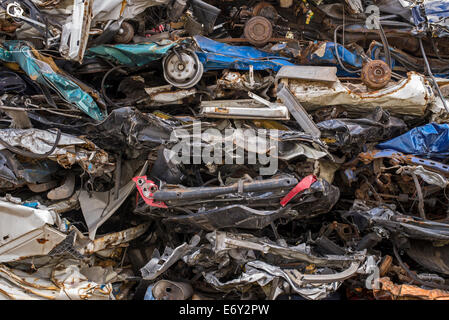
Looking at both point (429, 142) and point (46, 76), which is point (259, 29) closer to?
point (429, 142)

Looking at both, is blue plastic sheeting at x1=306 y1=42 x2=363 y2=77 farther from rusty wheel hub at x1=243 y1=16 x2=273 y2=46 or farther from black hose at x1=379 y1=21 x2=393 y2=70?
rusty wheel hub at x1=243 y1=16 x2=273 y2=46

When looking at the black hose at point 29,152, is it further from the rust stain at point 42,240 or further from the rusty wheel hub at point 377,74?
the rusty wheel hub at point 377,74

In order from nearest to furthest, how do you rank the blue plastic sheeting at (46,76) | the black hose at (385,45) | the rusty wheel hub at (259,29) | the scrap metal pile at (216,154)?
the scrap metal pile at (216,154)
the blue plastic sheeting at (46,76)
the black hose at (385,45)
the rusty wheel hub at (259,29)

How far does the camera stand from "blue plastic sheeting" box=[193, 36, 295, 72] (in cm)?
454

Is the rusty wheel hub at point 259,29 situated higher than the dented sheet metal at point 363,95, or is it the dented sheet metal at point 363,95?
the rusty wheel hub at point 259,29

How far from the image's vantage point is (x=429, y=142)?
4.32m

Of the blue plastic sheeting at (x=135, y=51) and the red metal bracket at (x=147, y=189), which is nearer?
the red metal bracket at (x=147, y=189)

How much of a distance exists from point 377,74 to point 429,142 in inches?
34.7

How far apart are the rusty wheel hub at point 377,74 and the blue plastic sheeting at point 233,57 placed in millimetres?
813

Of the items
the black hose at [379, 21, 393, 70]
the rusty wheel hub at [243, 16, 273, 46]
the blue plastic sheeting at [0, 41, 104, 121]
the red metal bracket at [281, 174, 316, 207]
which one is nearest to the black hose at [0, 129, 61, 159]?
the blue plastic sheeting at [0, 41, 104, 121]

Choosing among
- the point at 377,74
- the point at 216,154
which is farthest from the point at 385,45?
the point at 216,154

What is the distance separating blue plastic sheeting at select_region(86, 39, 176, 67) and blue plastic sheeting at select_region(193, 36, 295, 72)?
384 mm

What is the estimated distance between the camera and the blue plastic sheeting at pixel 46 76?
13.3ft

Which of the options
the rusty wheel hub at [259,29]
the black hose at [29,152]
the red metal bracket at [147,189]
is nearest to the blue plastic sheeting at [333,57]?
the rusty wheel hub at [259,29]
